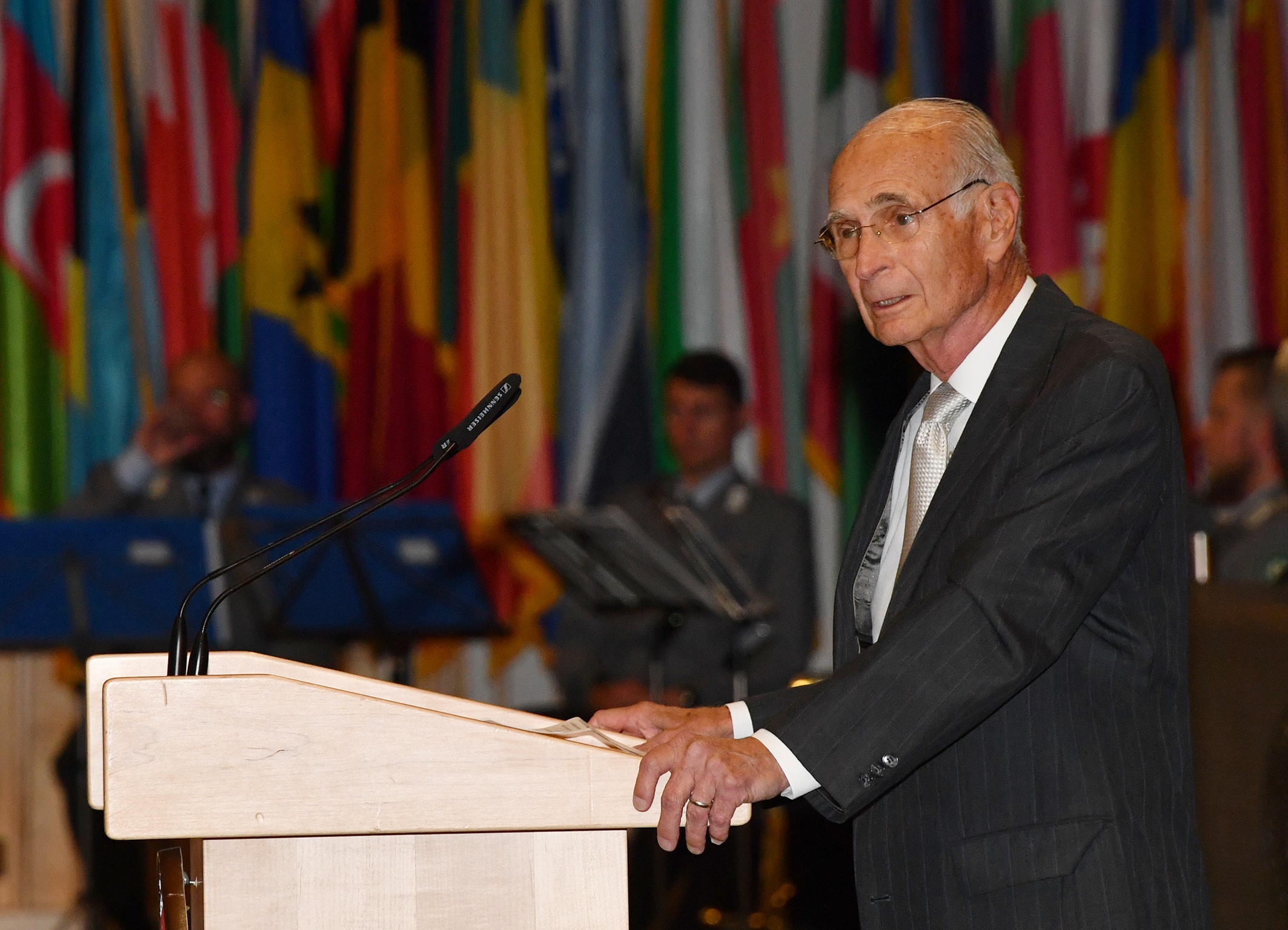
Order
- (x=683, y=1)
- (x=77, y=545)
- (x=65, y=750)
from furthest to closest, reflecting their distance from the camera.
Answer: (x=683, y=1)
(x=65, y=750)
(x=77, y=545)

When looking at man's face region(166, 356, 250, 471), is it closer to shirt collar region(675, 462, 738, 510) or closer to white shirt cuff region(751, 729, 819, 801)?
shirt collar region(675, 462, 738, 510)

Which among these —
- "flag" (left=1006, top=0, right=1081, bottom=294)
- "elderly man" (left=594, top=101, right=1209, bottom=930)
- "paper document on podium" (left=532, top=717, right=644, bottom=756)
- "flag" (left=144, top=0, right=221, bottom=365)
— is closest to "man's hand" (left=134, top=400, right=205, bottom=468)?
"flag" (left=144, top=0, right=221, bottom=365)

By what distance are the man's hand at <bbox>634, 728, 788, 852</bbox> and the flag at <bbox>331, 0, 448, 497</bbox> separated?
4.85m

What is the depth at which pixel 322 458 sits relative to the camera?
6.21 metres

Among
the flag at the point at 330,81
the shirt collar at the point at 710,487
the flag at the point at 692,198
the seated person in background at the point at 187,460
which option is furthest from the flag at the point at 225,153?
the shirt collar at the point at 710,487

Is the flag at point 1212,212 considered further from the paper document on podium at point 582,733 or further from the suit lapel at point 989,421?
the paper document on podium at point 582,733

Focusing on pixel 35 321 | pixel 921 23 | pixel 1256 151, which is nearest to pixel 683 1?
pixel 921 23

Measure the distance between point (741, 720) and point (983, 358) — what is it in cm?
53

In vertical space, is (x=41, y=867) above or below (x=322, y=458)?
below

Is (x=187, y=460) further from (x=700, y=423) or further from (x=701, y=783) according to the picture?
(x=701, y=783)

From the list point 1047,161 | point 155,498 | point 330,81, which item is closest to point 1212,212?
point 1047,161

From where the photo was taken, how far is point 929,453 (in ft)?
6.16

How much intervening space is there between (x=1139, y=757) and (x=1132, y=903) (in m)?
0.15

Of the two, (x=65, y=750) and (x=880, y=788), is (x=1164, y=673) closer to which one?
(x=880, y=788)
